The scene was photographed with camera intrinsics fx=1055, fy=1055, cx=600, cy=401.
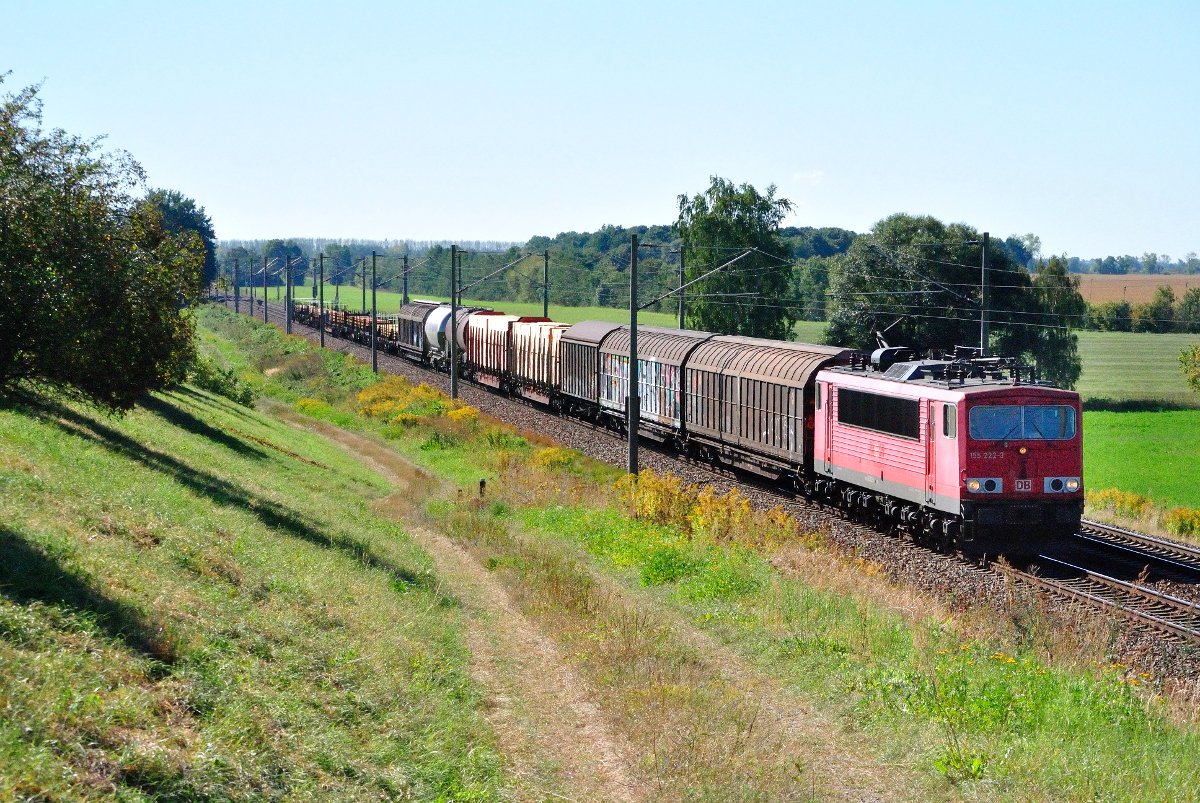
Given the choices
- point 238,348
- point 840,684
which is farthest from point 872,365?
point 238,348

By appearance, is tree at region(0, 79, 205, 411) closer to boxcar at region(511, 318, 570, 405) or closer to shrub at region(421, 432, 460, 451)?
shrub at region(421, 432, 460, 451)

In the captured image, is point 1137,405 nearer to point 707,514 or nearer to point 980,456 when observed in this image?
point 707,514

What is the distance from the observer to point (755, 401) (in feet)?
91.3

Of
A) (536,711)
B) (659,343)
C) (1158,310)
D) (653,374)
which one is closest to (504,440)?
(653,374)

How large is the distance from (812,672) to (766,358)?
16.3m

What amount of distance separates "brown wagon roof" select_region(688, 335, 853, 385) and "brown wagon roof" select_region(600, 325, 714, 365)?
945 mm

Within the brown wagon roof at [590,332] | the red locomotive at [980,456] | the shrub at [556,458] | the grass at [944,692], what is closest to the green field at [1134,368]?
the brown wagon roof at [590,332]

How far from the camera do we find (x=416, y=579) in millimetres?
17969

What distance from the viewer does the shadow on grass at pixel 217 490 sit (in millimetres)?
18578

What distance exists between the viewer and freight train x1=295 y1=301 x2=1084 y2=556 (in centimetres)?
1933

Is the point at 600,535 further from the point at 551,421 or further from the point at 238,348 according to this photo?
the point at 238,348

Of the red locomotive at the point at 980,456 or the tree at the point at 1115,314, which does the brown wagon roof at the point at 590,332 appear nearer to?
the red locomotive at the point at 980,456

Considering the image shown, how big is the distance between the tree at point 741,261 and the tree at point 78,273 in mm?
46633

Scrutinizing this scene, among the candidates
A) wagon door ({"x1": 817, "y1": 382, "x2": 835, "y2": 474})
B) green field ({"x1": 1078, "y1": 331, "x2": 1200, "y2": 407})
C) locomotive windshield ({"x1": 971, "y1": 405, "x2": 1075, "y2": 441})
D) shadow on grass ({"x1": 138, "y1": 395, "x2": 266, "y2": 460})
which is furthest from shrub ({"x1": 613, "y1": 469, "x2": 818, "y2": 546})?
green field ({"x1": 1078, "y1": 331, "x2": 1200, "y2": 407})
